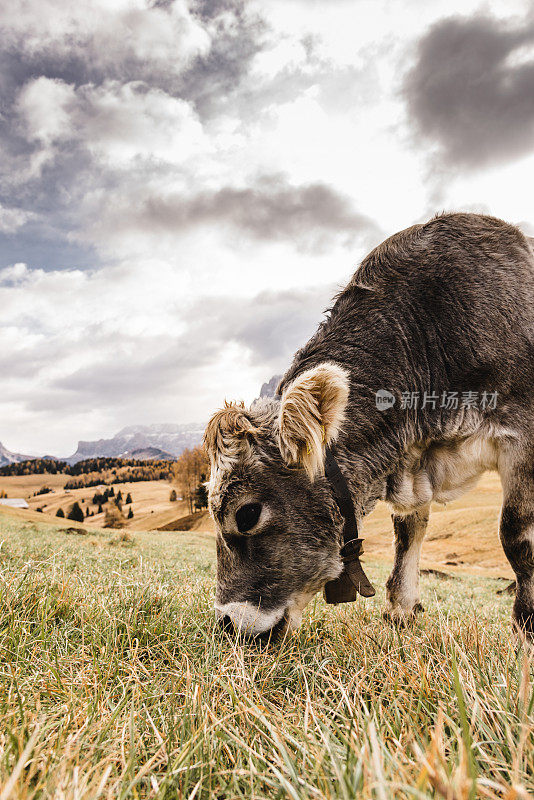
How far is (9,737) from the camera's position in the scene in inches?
73.0

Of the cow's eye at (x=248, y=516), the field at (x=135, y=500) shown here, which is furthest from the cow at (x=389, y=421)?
the field at (x=135, y=500)

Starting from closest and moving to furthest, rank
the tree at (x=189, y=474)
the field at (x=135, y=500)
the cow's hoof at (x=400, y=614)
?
the cow's hoof at (x=400, y=614), the tree at (x=189, y=474), the field at (x=135, y=500)

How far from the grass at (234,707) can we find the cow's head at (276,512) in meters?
0.34

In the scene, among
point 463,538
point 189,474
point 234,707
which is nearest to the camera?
point 234,707

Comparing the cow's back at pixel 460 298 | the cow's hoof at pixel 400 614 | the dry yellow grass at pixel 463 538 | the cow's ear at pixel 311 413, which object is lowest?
the dry yellow grass at pixel 463 538

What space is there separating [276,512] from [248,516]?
25 cm

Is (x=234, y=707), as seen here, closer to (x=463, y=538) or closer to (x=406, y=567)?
(x=406, y=567)

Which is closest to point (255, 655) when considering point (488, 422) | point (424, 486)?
point (424, 486)

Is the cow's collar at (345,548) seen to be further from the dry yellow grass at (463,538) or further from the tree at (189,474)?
the tree at (189,474)

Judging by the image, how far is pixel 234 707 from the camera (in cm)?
244

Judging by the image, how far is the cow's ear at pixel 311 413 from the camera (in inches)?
150

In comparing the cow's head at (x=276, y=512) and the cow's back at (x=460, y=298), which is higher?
the cow's back at (x=460, y=298)

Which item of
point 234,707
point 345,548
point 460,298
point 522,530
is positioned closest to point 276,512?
point 345,548

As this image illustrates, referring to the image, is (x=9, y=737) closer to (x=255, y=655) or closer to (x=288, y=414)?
(x=255, y=655)
